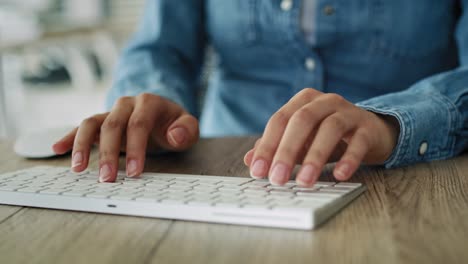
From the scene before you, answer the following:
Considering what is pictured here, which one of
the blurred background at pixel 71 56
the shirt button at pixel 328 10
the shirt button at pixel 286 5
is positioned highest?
the shirt button at pixel 286 5

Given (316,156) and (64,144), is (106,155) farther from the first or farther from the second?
(316,156)

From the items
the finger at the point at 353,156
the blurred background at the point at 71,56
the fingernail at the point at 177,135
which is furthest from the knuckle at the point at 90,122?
the blurred background at the point at 71,56

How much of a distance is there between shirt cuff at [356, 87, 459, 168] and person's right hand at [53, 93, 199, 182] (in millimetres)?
258

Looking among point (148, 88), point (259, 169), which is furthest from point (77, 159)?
point (148, 88)

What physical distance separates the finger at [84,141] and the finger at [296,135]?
0.84ft

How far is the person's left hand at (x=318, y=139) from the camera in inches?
21.8

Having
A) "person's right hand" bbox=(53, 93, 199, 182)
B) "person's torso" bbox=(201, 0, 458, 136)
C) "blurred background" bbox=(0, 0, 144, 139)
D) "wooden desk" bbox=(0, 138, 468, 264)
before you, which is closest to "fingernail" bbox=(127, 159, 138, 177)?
"person's right hand" bbox=(53, 93, 199, 182)

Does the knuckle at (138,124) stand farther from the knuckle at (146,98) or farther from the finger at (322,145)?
the finger at (322,145)

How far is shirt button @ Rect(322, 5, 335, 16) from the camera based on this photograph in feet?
3.55

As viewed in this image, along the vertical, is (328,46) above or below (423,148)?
above

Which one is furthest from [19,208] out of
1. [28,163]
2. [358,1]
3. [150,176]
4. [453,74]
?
[358,1]

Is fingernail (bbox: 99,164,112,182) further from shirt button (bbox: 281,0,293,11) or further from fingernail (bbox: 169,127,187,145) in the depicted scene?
shirt button (bbox: 281,0,293,11)

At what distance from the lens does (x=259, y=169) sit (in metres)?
0.57

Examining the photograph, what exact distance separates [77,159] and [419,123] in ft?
1.40
